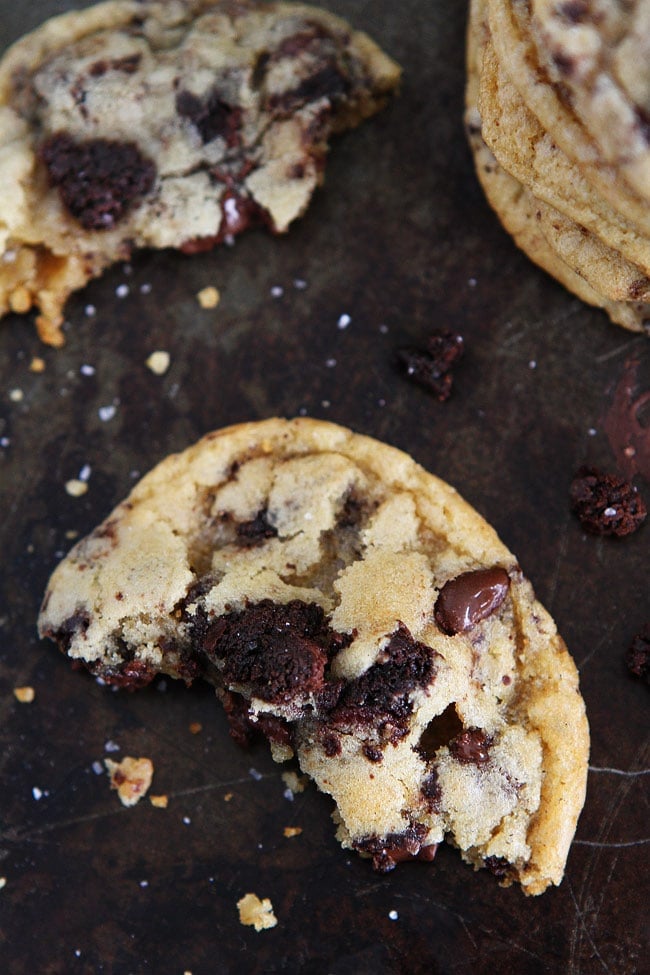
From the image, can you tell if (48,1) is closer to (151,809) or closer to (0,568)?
(0,568)

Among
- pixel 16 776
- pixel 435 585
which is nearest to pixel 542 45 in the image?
pixel 435 585

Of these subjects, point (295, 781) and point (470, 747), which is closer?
point (470, 747)

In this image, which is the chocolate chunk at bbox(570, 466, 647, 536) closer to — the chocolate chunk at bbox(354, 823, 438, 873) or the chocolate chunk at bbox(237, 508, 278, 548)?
the chocolate chunk at bbox(237, 508, 278, 548)

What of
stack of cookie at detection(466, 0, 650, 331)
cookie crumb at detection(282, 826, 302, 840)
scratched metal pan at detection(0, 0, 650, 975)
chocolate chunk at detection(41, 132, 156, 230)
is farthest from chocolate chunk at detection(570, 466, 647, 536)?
chocolate chunk at detection(41, 132, 156, 230)

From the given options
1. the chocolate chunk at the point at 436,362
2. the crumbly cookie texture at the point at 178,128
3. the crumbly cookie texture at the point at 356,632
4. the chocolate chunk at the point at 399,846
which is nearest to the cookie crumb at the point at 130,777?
the crumbly cookie texture at the point at 356,632

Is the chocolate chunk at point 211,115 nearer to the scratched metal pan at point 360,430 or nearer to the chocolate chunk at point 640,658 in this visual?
the scratched metal pan at point 360,430

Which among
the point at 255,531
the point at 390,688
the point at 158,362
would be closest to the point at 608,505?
the point at 390,688

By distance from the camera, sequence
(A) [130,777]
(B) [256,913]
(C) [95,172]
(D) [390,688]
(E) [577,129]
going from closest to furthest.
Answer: (E) [577,129] < (D) [390,688] < (B) [256,913] < (A) [130,777] < (C) [95,172]

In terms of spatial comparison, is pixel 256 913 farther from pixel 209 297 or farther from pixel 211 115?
pixel 211 115
